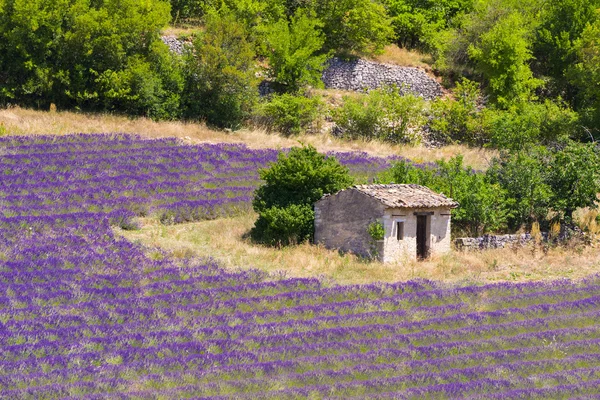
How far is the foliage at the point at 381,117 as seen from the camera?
51.9 m

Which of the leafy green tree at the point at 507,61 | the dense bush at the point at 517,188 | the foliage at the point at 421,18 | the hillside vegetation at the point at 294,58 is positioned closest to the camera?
the dense bush at the point at 517,188

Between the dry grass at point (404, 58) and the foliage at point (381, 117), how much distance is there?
846 centimetres

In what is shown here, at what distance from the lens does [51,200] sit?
3447 cm

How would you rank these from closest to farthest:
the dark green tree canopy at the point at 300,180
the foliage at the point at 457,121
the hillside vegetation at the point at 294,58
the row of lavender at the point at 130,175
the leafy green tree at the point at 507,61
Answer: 1. the dark green tree canopy at the point at 300,180
2. the row of lavender at the point at 130,175
3. the hillside vegetation at the point at 294,58
4. the foliage at the point at 457,121
5. the leafy green tree at the point at 507,61

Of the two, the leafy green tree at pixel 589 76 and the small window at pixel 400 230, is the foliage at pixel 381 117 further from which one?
the small window at pixel 400 230

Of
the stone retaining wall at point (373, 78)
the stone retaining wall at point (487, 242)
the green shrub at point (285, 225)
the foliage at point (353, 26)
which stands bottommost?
the stone retaining wall at point (487, 242)

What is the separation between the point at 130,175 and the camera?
3850 centimetres

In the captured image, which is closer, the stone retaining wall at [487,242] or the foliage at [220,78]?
the stone retaining wall at [487,242]

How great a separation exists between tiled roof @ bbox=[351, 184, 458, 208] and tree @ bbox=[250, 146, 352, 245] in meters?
1.63

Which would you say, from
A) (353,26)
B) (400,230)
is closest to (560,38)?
(353,26)

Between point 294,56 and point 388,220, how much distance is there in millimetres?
24952

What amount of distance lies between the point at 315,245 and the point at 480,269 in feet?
20.4

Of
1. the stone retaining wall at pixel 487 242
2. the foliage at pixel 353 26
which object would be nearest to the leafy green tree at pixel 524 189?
the stone retaining wall at pixel 487 242

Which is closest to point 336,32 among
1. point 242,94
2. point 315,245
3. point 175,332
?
point 242,94
